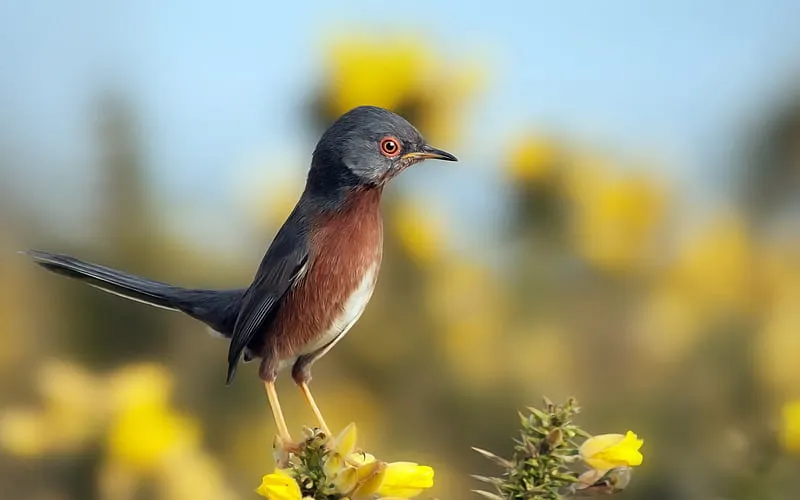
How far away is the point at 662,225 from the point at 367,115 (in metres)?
0.65

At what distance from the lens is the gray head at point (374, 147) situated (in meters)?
0.55

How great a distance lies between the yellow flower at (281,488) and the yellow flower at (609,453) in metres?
0.11

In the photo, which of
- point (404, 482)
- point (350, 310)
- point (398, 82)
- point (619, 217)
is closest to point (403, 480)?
point (404, 482)

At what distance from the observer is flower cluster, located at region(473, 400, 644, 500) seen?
351 millimetres

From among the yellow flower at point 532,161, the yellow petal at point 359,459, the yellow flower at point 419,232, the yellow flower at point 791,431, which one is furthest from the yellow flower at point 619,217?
the yellow petal at point 359,459

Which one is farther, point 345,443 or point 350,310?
point 350,310

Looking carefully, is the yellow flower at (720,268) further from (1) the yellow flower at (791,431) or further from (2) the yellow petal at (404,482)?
(2) the yellow petal at (404,482)

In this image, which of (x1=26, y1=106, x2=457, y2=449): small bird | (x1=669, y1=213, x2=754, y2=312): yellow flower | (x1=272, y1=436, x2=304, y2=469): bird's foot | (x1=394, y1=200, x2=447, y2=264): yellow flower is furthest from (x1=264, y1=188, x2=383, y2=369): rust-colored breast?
(x1=669, y1=213, x2=754, y2=312): yellow flower

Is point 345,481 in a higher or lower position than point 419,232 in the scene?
lower

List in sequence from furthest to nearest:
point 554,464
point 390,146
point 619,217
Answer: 1. point 619,217
2. point 390,146
3. point 554,464

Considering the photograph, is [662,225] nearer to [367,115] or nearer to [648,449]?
[648,449]

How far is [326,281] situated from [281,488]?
0.79ft

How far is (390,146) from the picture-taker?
55 cm

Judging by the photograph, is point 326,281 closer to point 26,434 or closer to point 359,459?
point 359,459
